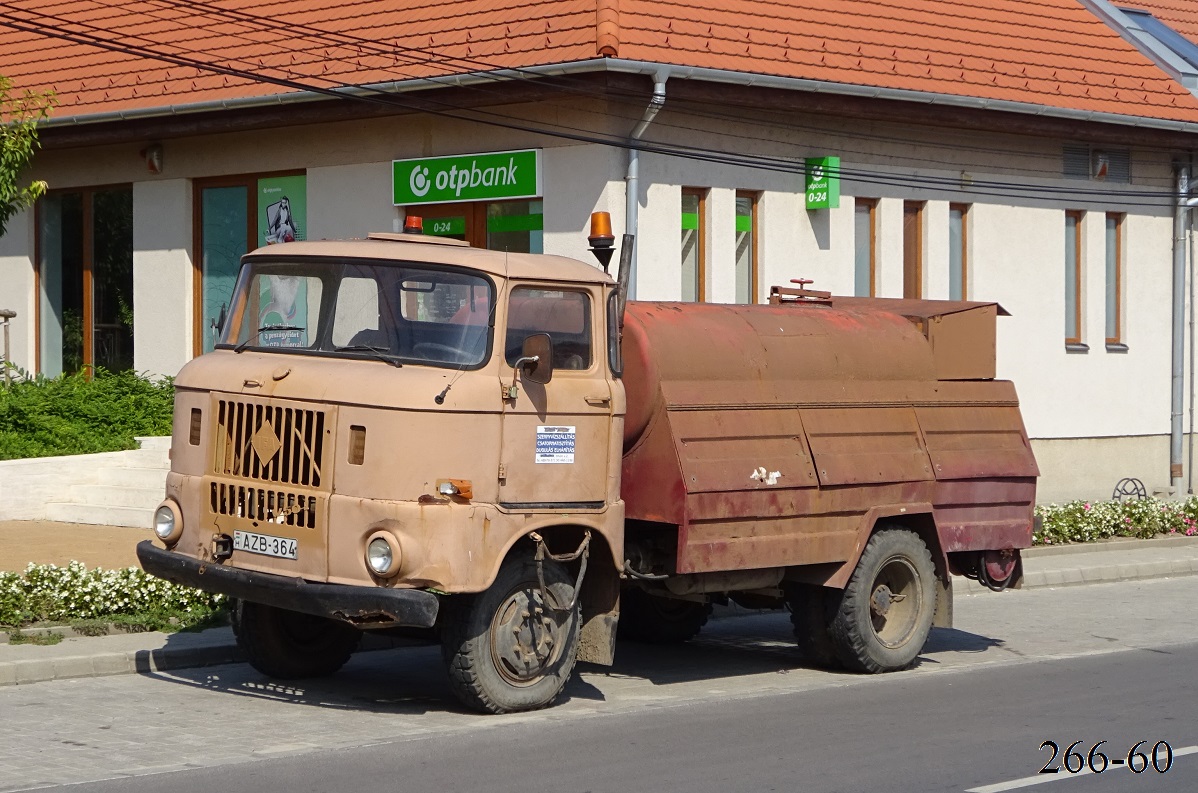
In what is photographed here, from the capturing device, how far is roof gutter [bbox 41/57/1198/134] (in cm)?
1745

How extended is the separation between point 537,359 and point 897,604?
12.0 ft

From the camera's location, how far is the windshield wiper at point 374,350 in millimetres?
9191

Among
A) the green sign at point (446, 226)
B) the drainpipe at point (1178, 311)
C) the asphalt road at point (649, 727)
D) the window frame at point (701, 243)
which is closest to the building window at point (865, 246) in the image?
the window frame at point (701, 243)

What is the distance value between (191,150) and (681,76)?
7363 mm

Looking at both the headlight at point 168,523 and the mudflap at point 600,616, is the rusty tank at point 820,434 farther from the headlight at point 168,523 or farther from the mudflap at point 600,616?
the headlight at point 168,523

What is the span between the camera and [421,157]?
19531 millimetres

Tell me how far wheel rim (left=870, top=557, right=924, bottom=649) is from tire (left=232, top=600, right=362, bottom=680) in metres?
3.53

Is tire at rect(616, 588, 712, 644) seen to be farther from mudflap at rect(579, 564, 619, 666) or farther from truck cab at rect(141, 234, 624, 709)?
truck cab at rect(141, 234, 624, 709)

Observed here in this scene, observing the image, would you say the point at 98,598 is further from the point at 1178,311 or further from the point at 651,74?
the point at 1178,311

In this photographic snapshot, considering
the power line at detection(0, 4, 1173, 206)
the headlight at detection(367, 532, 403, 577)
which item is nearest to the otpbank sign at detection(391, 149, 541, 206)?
the power line at detection(0, 4, 1173, 206)

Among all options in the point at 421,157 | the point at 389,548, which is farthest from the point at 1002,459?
the point at 421,157

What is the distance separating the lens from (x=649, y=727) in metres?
9.15

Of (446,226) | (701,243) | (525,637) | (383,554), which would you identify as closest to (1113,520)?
(701,243)

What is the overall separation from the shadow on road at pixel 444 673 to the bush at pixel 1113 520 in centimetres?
545
